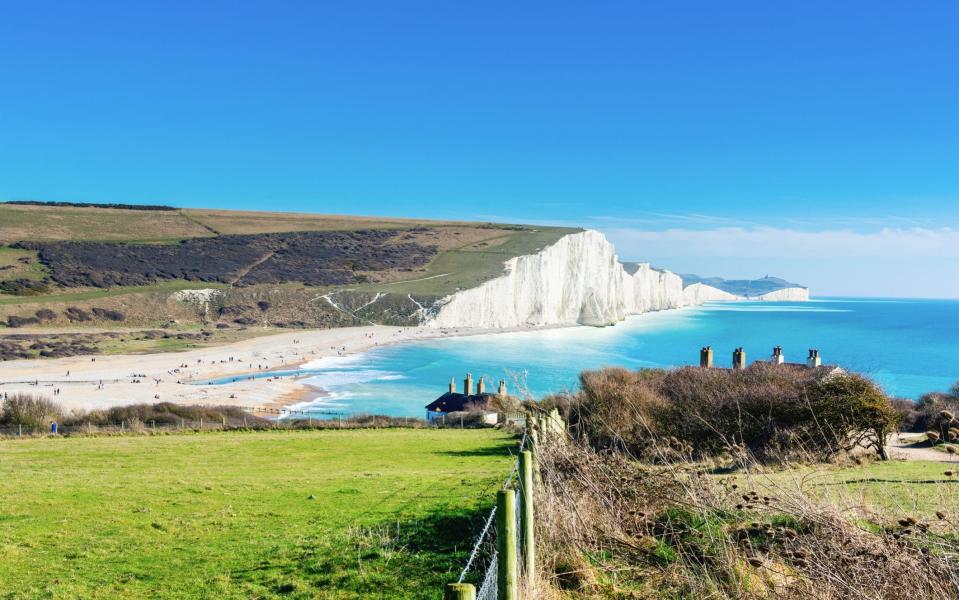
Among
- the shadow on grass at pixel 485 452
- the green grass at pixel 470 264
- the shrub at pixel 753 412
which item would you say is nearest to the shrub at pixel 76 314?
the green grass at pixel 470 264

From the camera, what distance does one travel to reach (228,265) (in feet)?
405

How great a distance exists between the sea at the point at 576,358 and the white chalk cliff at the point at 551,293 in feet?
20.6

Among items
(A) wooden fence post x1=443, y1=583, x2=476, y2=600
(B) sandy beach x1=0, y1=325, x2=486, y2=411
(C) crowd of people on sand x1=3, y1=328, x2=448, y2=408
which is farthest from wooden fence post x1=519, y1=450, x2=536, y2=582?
(C) crowd of people on sand x1=3, y1=328, x2=448, y2=408

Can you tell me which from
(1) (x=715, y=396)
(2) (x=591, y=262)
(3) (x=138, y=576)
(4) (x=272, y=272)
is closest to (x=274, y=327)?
(4) (x=272, y=272)

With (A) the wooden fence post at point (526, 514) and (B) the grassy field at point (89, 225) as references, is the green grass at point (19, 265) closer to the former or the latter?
(B) the grassy field at point (89, 225)

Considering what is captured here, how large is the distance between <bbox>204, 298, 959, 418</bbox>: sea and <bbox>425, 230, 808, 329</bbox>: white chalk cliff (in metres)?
6.28

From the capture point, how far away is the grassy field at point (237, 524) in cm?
773

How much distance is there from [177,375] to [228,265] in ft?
227

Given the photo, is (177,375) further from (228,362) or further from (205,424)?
(205,424)

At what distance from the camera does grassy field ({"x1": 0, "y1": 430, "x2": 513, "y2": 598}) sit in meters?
7.73

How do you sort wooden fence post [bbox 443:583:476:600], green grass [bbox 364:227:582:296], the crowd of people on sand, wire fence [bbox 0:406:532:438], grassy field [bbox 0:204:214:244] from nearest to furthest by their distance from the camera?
1. wooden fence post [bbox 443:583:476:600]
2. wire fence [bbox 0:406:532:438]
3. the crowd of people on sand
4. green grass [bbox 364:227:582:296]
5. grassy field [bbox 0:204:214:244]

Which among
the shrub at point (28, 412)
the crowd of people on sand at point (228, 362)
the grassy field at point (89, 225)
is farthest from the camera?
the grassy field at point (89, 225)

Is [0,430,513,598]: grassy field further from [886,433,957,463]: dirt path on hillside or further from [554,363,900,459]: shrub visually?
[886,433,957,463]: dirt path on hillside

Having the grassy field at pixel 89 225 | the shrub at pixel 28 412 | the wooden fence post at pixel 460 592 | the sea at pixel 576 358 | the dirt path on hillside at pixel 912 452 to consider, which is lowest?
the sea at pixel 576 358
